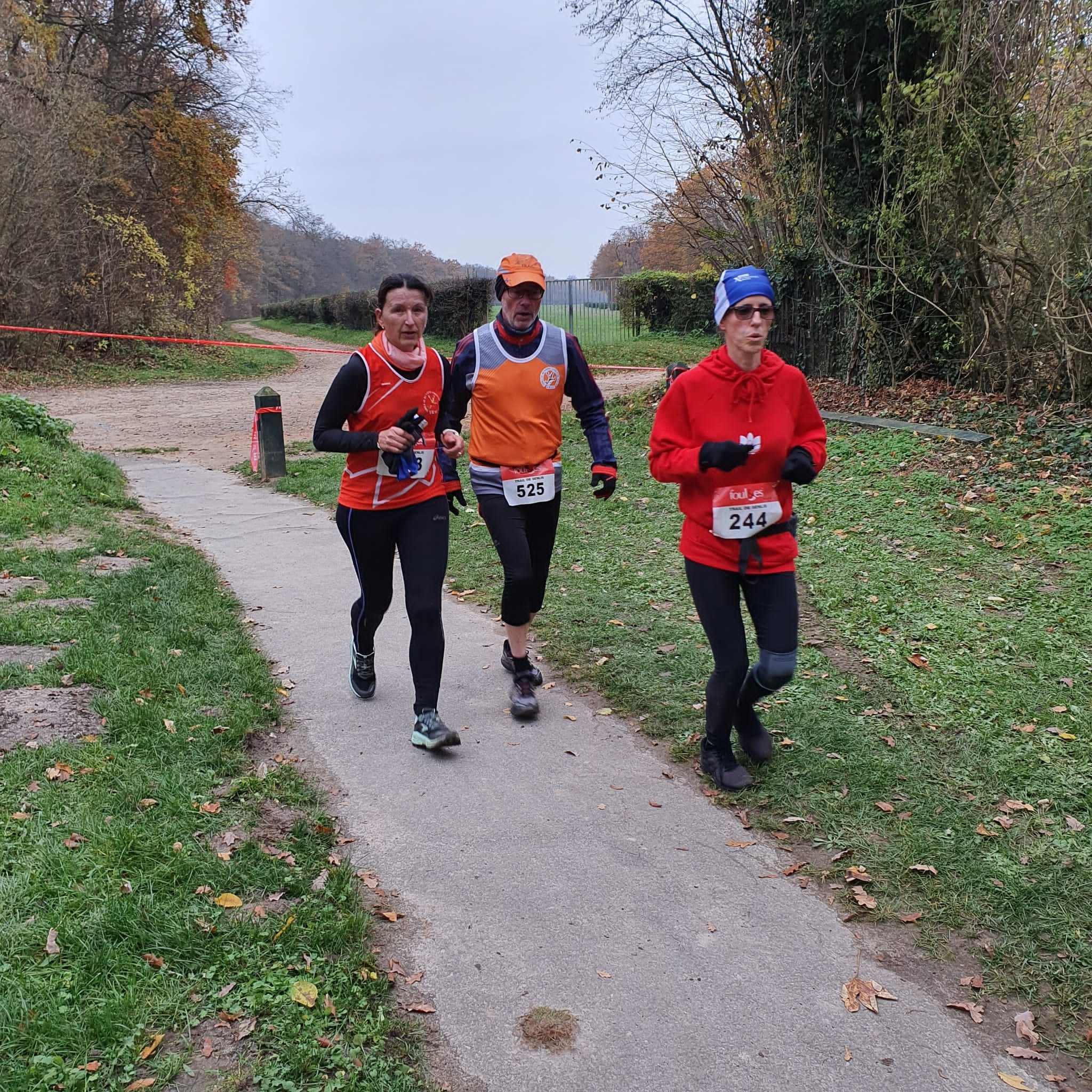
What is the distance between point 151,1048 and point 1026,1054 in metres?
2.33

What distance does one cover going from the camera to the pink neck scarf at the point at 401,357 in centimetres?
414

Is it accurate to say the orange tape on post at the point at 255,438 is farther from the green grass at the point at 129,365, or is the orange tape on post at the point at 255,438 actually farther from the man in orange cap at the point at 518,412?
A: the green grass at the point at 129,365

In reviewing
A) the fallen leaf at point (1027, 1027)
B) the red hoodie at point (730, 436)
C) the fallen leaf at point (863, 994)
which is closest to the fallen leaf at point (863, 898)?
the fallen leaf at point (863, 994)

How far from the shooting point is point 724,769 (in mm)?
3932

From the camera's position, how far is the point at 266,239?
2667 inches

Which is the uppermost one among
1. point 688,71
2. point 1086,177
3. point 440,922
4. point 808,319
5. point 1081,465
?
point 688,71

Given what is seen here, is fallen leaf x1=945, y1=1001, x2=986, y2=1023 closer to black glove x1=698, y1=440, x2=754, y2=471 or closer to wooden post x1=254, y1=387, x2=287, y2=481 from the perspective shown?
black glove x1=698, y1=440, x2=754, y2=471

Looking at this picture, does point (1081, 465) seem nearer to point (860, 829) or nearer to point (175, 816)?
point (860, 829)

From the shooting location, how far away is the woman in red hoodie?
3.52 meters

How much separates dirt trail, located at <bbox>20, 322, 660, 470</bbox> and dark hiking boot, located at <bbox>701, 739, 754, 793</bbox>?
34.1 ft

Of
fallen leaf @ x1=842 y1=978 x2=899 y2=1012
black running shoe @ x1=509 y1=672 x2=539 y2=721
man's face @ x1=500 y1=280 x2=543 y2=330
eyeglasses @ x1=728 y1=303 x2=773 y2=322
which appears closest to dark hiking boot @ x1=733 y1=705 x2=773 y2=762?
black running shoe @ x1=509 y1=672 x2=539 y2=721

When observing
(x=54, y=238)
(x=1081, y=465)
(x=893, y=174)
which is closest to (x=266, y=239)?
(x=54, y=238)

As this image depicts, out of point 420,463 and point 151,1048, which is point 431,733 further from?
point 151,1048

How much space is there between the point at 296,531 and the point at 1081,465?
751 centimetres
